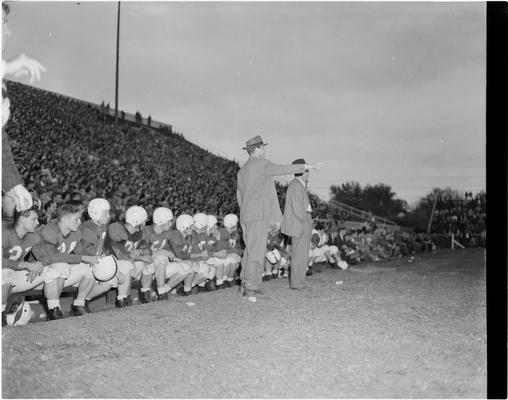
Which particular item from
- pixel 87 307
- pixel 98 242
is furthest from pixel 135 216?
pixel 87 307

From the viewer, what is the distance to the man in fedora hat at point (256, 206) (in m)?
6.69

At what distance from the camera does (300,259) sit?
768cm

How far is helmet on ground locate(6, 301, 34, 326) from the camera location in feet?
15.6

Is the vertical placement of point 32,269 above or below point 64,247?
below

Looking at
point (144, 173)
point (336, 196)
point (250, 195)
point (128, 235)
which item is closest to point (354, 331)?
point (250, 195)

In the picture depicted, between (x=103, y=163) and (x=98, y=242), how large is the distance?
16.7 metres

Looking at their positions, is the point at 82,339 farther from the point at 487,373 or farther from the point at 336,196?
the point at 336,196

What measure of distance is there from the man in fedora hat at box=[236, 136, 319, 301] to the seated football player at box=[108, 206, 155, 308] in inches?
53.5

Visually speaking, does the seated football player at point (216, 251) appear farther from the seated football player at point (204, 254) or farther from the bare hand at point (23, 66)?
the bare hand at point (23, 66)

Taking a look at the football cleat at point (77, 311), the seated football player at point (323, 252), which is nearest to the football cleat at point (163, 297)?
the football cleat at point (77, 311)

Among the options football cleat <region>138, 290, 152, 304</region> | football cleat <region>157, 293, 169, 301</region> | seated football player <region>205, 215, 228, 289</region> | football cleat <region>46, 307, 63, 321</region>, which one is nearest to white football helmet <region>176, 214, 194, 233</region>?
seated football player <region>205, 215, 228, 289</region>

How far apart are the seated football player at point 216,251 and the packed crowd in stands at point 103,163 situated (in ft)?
8.99

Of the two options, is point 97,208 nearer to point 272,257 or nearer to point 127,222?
point 127,222

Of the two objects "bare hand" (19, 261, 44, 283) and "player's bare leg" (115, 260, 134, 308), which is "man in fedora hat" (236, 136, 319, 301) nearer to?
"player's bare leg" (115, 260, 134, 308)
